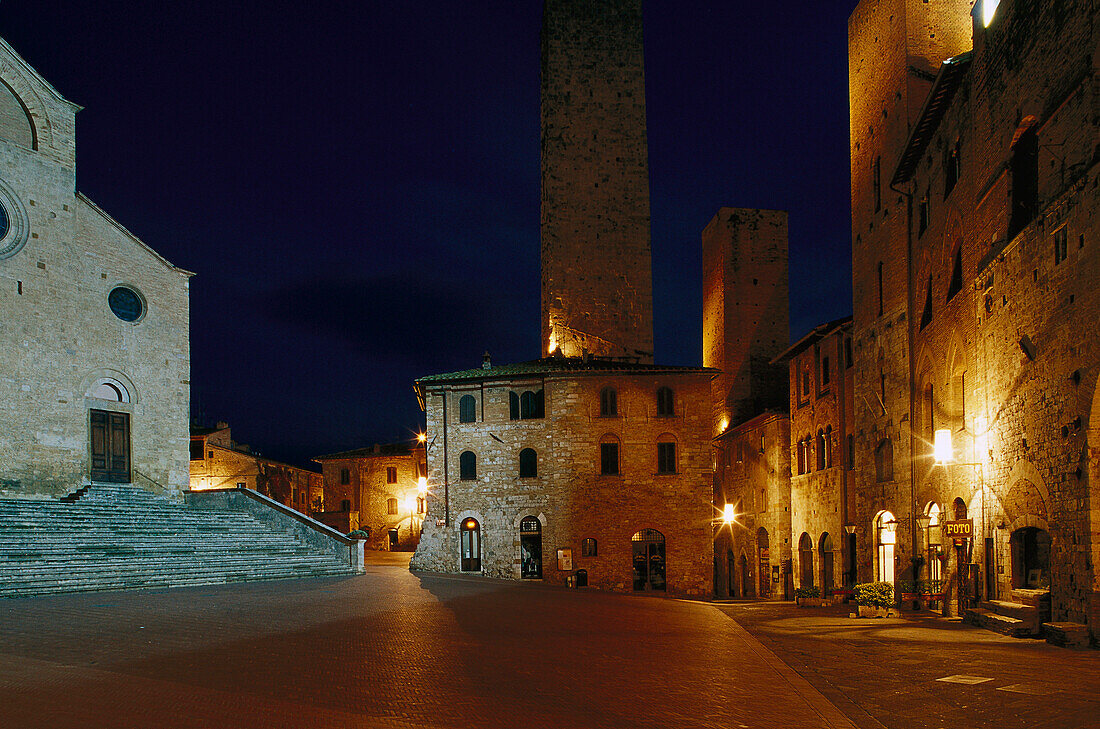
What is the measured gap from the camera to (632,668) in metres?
9.35

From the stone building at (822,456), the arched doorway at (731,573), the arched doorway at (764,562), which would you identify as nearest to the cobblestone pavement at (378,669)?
the stone building at (822,456)

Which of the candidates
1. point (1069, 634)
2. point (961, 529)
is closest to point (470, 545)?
point (961, 529)

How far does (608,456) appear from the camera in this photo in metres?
29.8

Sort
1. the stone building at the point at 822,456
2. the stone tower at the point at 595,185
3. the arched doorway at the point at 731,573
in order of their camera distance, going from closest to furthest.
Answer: the stone building at the point at 822,456 < the stone tower at the point at 595,185 < the arched doorway at the point at 731,573

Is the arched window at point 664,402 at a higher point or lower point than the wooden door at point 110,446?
higher

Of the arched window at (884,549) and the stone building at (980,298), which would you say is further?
the arched window at (884,549)

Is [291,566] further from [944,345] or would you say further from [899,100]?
[899,100]

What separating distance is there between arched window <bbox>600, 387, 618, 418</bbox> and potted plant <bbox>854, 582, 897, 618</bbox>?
574 inches

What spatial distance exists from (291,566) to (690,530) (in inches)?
551

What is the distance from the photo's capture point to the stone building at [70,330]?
80.1 feet

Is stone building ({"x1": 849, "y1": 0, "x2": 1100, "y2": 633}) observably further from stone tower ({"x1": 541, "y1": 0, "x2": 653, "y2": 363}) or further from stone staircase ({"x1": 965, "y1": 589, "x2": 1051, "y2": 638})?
stone tower ({"x1": 541, "y1": 0, "x2": 653, "y2": 363})

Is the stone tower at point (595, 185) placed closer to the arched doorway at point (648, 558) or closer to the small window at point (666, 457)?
the small window at point (666, 457)

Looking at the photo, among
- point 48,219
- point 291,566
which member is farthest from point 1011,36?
point 48,219

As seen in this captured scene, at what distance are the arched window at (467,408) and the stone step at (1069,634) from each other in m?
21.5
